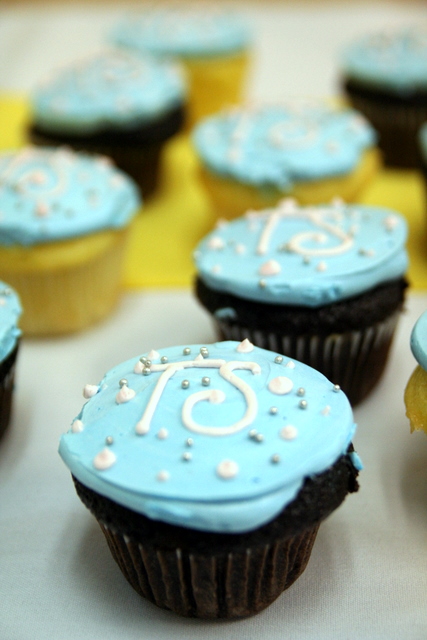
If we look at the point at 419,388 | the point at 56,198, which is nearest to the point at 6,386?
the point at 56,198

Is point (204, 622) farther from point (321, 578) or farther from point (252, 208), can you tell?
point (252, 208)

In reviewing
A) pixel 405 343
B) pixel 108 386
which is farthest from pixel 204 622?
pixel 405 343

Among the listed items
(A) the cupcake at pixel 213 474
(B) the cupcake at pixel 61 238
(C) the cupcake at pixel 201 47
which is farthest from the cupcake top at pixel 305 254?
(C) the cupcake at pixel 201 47

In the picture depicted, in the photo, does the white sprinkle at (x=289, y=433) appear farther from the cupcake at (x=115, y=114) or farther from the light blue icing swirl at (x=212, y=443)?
the cupcake at (x=115, y=114)

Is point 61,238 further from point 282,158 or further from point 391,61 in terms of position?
point 391,61

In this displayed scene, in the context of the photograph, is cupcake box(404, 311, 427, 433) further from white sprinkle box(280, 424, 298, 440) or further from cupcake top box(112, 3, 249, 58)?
cupcake top box(112, 3, 249, 58)

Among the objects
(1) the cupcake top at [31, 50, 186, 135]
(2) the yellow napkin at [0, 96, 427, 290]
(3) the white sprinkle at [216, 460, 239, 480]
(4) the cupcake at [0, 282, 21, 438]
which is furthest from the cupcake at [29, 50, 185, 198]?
A: (3) the white sprinkle at [216, 460, 239, 480]
